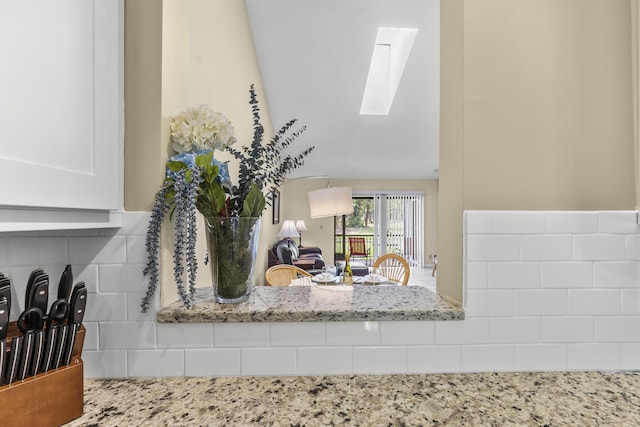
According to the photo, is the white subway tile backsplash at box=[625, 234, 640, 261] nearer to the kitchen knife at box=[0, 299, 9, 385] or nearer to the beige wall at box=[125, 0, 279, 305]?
the beige wall at box=[125, 0, 279, 305]

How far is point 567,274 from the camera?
3.13 ft

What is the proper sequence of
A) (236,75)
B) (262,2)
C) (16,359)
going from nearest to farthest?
1. (16,359)
2. (236,75)
3. (262,2)

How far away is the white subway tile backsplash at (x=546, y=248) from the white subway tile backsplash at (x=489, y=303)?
0.40ft

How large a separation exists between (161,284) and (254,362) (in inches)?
13.2

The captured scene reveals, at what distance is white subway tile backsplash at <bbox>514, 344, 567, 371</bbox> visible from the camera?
94cm

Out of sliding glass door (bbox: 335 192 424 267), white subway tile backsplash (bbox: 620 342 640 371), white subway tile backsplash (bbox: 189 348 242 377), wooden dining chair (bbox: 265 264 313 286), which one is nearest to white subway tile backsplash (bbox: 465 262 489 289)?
white subway tile backsplash (bbox: 620 342 640 371)

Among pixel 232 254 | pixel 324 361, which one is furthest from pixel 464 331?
pixel 232 254

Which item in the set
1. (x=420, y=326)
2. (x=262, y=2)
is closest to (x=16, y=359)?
(x=420, y=326)

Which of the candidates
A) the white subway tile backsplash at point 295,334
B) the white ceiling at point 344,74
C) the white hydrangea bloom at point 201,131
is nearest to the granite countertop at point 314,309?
the white subway tile backsplash at point 295,334

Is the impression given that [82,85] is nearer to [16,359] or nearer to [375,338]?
[16,359]

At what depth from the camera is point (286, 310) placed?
0.93 m

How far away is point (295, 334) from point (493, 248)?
616 mm

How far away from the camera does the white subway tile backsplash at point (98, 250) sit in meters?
0.90

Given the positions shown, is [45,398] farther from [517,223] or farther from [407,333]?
[517,223]
